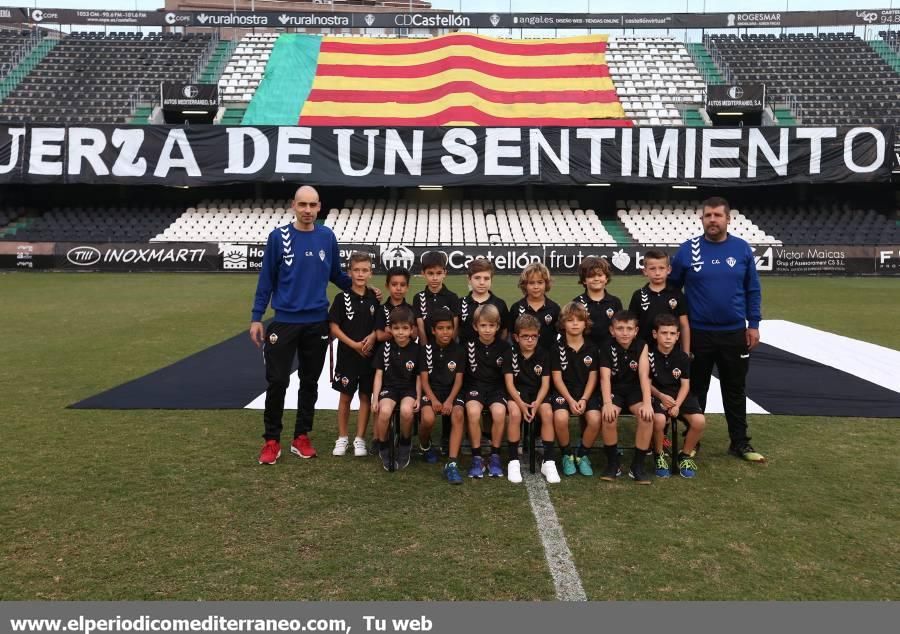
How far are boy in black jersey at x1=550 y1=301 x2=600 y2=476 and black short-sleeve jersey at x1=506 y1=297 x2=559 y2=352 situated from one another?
13 centimetres

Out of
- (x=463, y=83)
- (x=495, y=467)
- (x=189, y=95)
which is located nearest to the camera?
(x=495, y=467)

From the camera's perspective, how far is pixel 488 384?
4.89m

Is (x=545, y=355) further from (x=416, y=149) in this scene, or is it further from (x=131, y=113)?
(x=131, y=113)

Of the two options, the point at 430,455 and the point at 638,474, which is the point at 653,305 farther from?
the point at 430,455

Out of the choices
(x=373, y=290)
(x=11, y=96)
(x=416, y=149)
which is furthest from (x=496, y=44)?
(x=373, y=290)

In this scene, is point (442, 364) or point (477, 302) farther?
point (477, 302)

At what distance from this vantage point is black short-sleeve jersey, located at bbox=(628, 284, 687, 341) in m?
5.06

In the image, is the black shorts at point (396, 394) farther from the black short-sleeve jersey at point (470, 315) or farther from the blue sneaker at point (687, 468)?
the blue sneaker at point (687, 468)

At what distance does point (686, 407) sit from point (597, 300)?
1.05m

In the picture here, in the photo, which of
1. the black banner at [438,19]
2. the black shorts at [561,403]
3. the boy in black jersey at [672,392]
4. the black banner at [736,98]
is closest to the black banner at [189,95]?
the black banner at [438,19]

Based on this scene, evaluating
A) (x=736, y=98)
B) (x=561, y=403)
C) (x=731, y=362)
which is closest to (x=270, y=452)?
(x=561, y=403)

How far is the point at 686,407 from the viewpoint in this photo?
4.85 m

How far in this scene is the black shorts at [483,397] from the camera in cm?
479

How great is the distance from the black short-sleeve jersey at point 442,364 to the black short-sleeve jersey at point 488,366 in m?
0.09
